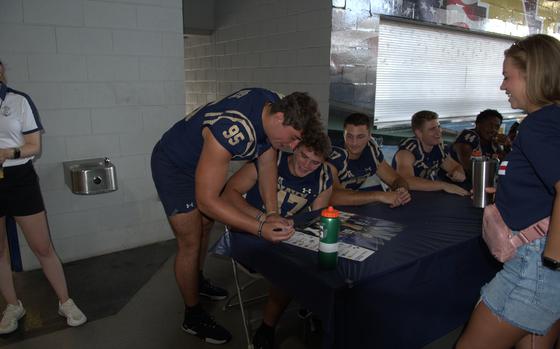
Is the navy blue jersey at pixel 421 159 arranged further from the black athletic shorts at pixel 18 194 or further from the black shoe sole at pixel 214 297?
the black athletic shorts at pixel 18 194

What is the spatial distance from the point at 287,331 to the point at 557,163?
1.63m

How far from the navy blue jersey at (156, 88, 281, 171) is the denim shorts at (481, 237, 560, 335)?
3.35ft

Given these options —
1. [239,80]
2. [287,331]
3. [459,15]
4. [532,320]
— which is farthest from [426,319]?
[459,15]

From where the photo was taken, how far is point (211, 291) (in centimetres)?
264

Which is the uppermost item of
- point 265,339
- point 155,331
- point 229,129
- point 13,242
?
point 229,129

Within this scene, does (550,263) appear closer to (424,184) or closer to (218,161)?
(218,161)

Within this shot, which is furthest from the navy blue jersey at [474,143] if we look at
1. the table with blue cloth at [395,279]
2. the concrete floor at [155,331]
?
the concrete floor at [155,331]

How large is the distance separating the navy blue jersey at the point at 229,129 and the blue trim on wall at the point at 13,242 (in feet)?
4.28

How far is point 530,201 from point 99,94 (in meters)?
2.93

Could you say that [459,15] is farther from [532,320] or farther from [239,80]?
[532,320]

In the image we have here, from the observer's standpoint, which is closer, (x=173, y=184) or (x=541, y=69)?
(x=541, y=69)

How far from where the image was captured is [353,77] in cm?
392

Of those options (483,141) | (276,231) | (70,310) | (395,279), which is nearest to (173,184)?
(276,231)

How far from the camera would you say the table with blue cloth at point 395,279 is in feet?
4.23
